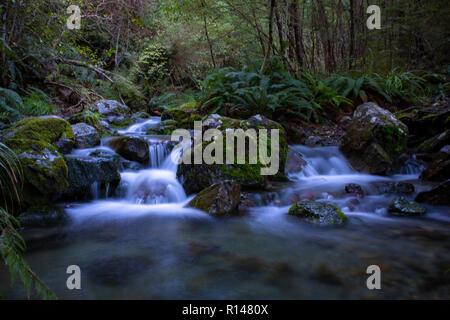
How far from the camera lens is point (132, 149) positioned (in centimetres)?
595

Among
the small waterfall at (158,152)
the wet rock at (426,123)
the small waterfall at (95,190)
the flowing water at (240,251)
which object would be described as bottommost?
the flowing water at (240,251)

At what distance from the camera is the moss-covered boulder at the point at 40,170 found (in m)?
3.69

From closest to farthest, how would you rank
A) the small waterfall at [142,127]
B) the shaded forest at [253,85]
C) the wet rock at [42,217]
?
the wet rock at [42,217]
the shaded forest at [253,85]
the small waterfall at [142,127]

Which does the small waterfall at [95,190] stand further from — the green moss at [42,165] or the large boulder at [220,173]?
the large boulder at [220,173]

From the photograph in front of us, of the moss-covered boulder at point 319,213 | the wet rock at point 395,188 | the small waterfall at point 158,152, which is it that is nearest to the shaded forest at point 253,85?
the small waterfall at point 158,152

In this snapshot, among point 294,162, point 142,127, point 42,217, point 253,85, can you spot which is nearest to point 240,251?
point 42,217

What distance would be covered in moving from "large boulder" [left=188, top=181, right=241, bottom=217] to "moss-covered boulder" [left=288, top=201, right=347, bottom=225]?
2.75 ft

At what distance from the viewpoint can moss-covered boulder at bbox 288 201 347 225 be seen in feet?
11.7

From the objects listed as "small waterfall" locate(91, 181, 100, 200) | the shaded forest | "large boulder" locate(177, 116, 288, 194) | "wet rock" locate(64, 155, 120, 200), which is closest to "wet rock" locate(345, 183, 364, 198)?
the shaded forest

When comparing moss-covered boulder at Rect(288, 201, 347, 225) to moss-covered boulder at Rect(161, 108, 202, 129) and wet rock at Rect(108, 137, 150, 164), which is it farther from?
moss-covered boulder at Rect(161, 108, 202, 129)

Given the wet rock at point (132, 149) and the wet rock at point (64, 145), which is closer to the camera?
the wet rock at point (64, 145)

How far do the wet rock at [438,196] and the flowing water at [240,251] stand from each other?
0.13 m

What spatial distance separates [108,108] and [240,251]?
9453 millimetres
